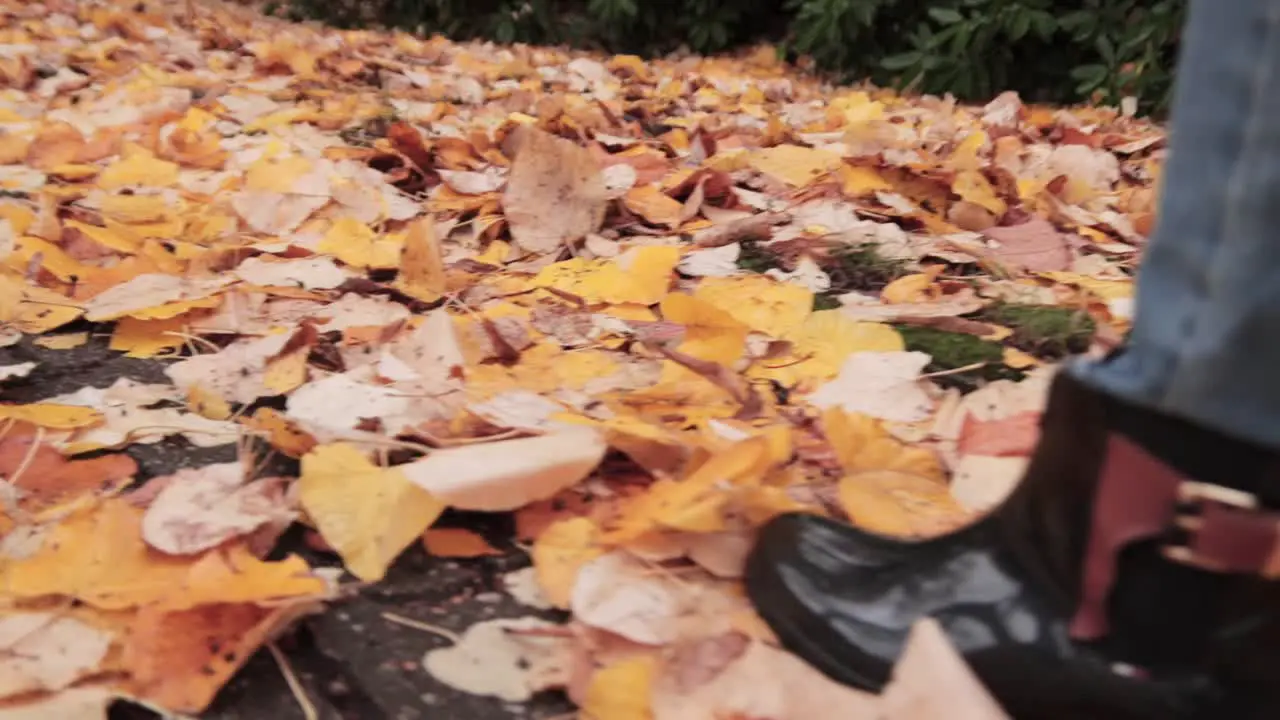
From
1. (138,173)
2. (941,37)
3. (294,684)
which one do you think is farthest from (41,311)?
(941,37)

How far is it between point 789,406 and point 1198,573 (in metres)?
0.51

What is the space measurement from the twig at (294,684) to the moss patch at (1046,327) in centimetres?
84

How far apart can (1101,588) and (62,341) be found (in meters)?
1.11

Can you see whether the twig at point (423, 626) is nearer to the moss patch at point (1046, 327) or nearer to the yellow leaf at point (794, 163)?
the moss patch at point (1046, 327)

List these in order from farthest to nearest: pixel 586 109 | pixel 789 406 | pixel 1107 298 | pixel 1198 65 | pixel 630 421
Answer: pixel 586 109
pixel 1107 298
pixel 789 406
pixel 630 421
pixel 1198 65

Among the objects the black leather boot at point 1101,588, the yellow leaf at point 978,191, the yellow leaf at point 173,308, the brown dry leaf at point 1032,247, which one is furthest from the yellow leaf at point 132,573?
the yellow leaf at point 978,191

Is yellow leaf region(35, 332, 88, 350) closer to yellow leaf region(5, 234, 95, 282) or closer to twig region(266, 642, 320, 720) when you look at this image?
yellow leaf region(5, 234, 95, 282)

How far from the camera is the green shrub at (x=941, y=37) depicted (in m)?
3.25

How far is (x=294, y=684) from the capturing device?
0.66m

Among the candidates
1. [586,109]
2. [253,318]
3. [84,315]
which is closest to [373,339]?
[253,318]

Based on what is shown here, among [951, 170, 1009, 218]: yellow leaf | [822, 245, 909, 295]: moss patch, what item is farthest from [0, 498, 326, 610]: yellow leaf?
[951, 170, 1009, 218]: yellow leaf

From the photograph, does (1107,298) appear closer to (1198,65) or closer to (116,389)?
(1198,65)

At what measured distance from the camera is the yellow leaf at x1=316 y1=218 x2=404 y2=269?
1389 mm

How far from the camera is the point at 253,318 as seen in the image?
1203mm
